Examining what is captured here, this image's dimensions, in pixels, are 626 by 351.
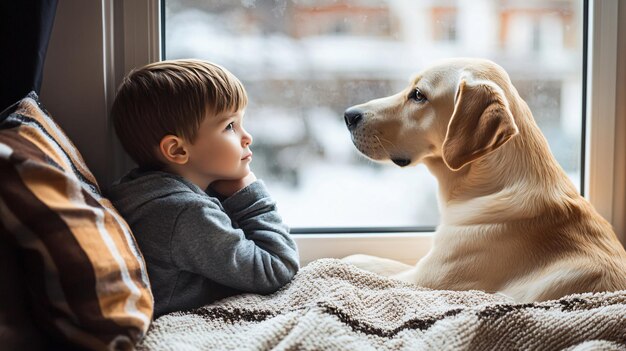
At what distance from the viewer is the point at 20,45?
1.17m

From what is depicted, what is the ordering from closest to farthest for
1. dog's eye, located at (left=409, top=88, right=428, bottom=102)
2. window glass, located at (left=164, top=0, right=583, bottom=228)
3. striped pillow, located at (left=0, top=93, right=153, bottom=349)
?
1. striped pillow, located at (left=0, top=93, right=153, bottom=349)
2. dog's eye, located at (left=409, top=88, right=428, bottom=102)
3. window glass, located at (left=164, top=0, right=583, bottom=228)

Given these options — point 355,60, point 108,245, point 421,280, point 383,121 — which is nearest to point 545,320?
point 421,280

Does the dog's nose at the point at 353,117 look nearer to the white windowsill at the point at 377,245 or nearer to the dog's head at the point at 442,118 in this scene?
the dog's head at the point at 442,118

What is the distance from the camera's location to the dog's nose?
1.56m

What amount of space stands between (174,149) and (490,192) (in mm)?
727

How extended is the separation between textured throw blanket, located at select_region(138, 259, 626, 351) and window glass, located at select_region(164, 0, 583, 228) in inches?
22.9

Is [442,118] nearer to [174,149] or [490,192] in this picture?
[490,192]

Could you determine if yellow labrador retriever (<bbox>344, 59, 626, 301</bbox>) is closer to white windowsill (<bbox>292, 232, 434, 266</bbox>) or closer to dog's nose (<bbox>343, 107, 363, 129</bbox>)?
dog's nose (<bbox>343, 107, 363, 129</bbox>)

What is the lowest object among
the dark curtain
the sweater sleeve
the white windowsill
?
the white windowsill

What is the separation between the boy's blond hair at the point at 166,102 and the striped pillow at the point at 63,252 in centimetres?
29

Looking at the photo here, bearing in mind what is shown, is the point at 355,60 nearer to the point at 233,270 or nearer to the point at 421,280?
the point at 421,280

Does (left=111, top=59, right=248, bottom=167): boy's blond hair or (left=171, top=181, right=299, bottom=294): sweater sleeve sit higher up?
(left=111, top=59, right=248, bottom=167): boy's blond hair

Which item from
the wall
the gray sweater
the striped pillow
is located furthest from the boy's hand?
the striped pillow

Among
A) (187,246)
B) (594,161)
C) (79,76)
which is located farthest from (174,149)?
(594,161)
